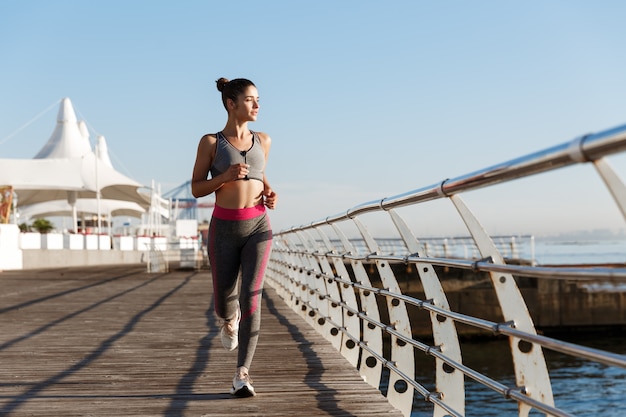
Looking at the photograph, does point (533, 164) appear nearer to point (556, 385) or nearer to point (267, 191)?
point (267, 191)

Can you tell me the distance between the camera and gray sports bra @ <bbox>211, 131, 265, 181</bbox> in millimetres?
4488

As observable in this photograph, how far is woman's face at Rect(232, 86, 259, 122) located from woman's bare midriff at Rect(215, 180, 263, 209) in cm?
34

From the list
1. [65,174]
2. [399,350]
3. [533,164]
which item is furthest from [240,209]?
[65,174]

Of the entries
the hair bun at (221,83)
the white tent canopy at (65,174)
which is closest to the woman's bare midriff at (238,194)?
the hair bun at (221,83)

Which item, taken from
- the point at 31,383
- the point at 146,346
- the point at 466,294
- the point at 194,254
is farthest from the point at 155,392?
the point at 466,294

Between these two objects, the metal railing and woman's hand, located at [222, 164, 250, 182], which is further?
woman's hand, located at [222, 164, 250, 182]

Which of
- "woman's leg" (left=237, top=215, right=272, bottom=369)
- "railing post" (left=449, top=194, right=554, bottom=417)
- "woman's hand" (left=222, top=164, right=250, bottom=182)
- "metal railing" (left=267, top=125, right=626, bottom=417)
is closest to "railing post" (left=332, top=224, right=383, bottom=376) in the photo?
"metal railing" (left=267, top=125, right=626, bottom=417)

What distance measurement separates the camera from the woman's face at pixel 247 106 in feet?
14.9

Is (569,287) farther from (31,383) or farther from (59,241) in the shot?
(31,383)

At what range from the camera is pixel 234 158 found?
14.7 ft

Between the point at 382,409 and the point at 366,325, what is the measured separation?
1.32 metres

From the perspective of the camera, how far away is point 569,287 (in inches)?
1375

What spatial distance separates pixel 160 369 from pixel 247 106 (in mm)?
2130

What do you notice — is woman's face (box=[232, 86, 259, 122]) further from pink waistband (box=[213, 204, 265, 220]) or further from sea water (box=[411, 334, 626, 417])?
sea water (box=[411, 334, 626, 417])
